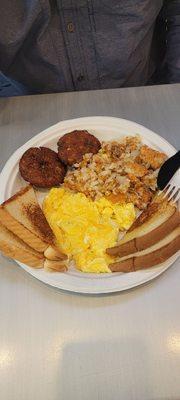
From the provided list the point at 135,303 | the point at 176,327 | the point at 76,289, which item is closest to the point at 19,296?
the point at 76,289

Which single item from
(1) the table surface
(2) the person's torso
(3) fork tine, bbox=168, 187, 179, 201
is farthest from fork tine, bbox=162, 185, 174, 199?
(2) the person's torso

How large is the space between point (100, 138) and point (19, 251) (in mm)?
613

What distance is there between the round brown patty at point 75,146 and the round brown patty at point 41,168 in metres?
0.04

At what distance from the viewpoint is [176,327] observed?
46.7 inches

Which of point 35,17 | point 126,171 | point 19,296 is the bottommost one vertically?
point 19,296

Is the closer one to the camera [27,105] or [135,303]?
[135,303]

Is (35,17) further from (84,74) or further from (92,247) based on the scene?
(92,247)

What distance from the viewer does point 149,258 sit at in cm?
118

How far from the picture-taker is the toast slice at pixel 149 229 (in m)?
1.23

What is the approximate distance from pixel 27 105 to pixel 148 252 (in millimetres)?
985

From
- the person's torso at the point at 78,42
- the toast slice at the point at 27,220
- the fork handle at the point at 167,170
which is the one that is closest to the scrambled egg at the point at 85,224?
the toast slice at the point at 27,220

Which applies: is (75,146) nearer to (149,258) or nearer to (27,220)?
(27,220)

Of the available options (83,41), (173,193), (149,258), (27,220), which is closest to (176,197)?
(173,193)

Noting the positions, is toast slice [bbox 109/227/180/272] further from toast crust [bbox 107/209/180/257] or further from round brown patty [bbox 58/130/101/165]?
round brown patty [bbox 58/130/101/165]
